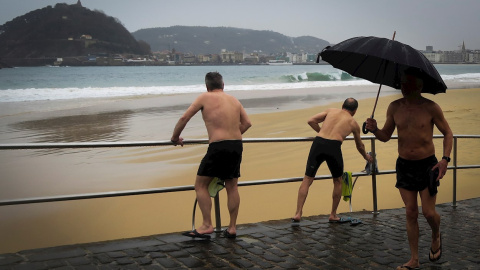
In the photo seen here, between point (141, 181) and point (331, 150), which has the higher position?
point (331, 150)

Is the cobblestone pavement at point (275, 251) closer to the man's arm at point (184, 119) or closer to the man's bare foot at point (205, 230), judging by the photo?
the man's bare foot at point (205, 230)

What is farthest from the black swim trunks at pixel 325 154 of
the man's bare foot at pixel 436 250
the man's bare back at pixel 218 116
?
the man's bare foot at pixel 436 250

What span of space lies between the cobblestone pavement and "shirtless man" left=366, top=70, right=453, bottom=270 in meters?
Answer: 0.50

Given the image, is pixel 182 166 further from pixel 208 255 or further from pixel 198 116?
pixel 198 116

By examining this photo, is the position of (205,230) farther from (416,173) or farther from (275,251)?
(416,173)

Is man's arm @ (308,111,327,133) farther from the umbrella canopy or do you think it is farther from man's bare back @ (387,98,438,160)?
man's bare back @ (387,98,438,160)

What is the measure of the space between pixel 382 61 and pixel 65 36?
305ft

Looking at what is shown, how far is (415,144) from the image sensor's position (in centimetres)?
437

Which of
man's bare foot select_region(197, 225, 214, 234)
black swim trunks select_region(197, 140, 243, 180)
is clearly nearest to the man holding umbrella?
black swim trunks select_region(197, 140, 243, 180)

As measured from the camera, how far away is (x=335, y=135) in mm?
5883

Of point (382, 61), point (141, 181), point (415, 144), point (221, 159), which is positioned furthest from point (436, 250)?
point (141, 181)

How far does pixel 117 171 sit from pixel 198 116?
30.5 feet

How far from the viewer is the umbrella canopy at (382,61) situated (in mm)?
4227

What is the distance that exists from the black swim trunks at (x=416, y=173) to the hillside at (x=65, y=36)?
86.4m
